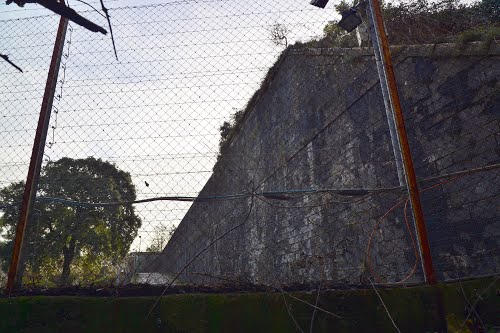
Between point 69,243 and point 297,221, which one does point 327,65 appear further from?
point 69,243

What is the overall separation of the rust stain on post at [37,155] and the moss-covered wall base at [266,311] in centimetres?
30

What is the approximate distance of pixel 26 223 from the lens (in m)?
2.35

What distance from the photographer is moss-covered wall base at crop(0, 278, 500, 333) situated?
1.93 metres

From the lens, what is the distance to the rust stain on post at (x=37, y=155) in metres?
2.28

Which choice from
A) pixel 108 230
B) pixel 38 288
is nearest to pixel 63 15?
pixel 38 288

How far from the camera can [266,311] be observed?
78.7 inches

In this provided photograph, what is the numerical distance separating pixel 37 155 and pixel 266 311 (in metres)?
1.92

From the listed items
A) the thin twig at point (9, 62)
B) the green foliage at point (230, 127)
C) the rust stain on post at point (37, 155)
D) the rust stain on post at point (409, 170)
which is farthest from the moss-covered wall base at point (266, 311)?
the green foliage at point (230, 127)

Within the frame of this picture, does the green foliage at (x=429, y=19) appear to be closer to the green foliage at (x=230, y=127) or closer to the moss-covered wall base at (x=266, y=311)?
the green foliage at (x=230, y=127)

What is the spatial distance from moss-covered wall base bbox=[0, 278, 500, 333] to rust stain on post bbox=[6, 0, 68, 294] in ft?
0.97

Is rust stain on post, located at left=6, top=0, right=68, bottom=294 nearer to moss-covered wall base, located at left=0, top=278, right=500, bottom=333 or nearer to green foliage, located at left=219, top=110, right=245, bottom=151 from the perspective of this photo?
moss-covered wall base, located at left=0, top=278, right=500, bottom=333

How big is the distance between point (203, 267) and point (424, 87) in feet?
31.6

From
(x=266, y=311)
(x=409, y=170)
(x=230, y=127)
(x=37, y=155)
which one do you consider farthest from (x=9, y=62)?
(x=230, y=127)

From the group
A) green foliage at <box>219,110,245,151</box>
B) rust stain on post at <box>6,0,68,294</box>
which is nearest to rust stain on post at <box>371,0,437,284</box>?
rust stain on post at <box>6,0,68,294</box>
